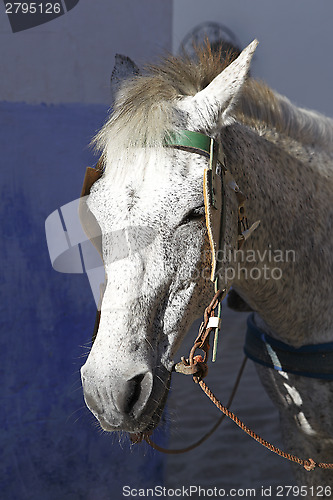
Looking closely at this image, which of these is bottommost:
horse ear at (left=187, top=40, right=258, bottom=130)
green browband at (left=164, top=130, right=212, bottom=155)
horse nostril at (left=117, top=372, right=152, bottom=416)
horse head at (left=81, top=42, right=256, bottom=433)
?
horse nostril at (left=117, top=372, right=152, bottom=416)

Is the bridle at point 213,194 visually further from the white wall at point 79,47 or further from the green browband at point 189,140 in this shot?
the white wall at point 79,47

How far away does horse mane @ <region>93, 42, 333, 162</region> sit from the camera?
1293 millimetres

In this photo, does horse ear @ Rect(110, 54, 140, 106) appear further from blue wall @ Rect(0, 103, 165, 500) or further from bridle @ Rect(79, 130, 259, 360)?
blue wall @ Rect(0, 103, 165, 500)

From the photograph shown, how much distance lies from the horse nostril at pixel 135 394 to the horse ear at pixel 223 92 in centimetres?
67

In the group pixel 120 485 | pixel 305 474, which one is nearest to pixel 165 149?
pixel 305 474

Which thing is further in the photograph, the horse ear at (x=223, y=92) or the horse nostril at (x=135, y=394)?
the horse ear at (x=223, y=92)

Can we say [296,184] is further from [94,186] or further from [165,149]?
[94,186]

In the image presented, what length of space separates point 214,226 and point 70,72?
4.22ft

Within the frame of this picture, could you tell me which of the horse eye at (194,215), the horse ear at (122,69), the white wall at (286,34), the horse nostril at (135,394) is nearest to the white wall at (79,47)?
the horse ear at (122,69)

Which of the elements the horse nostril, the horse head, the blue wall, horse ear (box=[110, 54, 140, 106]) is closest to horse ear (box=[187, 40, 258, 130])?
the horse head

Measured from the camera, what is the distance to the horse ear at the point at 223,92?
4.15 feet

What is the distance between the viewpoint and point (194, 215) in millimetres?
1247

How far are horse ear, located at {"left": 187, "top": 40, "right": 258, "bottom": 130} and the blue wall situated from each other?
950 millimetres

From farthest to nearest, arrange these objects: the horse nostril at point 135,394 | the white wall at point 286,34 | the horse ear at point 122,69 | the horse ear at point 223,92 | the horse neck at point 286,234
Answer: the white wall at point 286,34 → the horse ear at point 122,69 → the horse neck at point 286,234 → the horse ear at point 223,92 → the horse nostril at point 135,394
